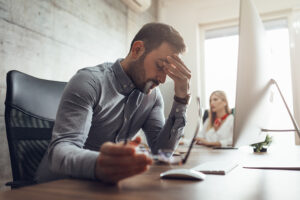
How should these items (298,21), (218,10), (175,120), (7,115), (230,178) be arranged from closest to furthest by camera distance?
(230,178) → (7,115) → (175,120) → (298,21) → (218,10)

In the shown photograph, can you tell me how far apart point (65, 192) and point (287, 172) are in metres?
0.61

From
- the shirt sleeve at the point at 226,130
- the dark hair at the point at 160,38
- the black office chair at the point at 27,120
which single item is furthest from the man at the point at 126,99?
the shirt sleeve at the point at 226,130

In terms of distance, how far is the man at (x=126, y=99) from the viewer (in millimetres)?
870

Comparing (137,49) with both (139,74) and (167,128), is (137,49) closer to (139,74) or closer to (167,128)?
(139,74)

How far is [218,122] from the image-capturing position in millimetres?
2947

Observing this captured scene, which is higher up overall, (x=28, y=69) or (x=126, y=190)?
(x=28, y=69)

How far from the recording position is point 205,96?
4062 millimetres

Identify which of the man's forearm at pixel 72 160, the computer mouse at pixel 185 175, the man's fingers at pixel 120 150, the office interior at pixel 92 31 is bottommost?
the computer mouse at pixel 185 175

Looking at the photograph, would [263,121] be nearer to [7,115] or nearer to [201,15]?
[7,115]

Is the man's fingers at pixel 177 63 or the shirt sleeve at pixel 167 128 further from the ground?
the man's fingers at pixel 177 63

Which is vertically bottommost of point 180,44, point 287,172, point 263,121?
point 287,172

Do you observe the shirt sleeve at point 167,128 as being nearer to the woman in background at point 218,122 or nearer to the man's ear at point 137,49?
the man's ear at point 137,49

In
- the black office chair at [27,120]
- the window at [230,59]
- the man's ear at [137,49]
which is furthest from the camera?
the window at [230,59]

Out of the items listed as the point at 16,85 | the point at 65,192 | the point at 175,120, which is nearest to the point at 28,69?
the point at 16,85
